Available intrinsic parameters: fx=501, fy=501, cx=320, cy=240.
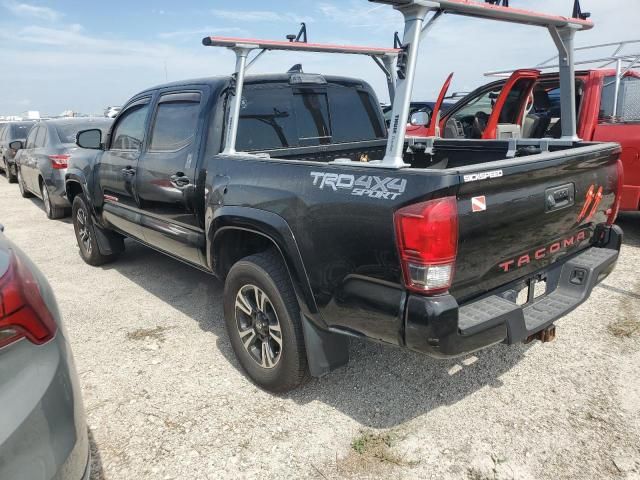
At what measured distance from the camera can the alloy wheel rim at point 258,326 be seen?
3021 millimetres

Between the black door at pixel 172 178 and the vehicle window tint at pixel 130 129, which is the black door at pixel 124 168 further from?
the black door at pixel 172 178

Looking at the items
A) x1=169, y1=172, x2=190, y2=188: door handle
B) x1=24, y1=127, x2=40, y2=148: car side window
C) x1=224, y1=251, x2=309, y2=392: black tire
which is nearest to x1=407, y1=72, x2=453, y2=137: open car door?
x1=169, y1=172, x2=190, y2=188: door handle

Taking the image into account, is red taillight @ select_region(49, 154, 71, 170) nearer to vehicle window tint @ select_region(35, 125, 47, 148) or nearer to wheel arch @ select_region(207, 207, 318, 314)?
vehicle window tint @ select_region(35, 125, 47, 148)

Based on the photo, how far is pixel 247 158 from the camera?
310 cm

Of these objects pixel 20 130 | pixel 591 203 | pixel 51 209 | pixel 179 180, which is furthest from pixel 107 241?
pixel 20 130

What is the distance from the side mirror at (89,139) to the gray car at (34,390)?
361 cm

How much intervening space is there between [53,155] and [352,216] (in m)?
7.20

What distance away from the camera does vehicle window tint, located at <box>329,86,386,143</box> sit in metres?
4.12

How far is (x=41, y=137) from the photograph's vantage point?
8953 millimetres

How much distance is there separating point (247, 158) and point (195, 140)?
757 millimetres

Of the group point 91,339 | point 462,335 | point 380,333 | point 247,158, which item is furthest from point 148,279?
point 462,335

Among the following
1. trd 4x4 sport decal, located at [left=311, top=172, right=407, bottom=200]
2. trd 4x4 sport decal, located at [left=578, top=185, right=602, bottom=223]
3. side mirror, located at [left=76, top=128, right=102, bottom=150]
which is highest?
side mirror, located at [left=76, top=128, right=102, bottom=150]

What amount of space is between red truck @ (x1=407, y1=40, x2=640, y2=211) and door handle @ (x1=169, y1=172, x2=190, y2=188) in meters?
2.82

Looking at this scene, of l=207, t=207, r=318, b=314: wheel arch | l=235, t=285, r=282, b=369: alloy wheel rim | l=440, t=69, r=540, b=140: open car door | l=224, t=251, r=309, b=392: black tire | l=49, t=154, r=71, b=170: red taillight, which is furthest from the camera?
l=49, t=154, r=71, b=170: red taillight
